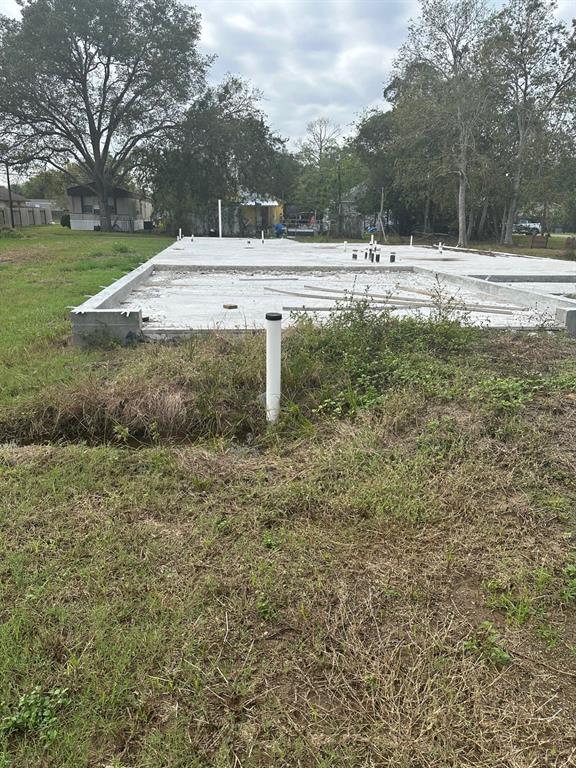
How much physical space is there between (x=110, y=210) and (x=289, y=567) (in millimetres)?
40247

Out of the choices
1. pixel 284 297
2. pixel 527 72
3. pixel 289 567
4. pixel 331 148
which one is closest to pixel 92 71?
pixel 331 148

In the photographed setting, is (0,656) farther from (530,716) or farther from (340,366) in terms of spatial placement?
(340,366)

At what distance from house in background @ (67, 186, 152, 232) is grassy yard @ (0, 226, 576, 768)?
37.0 m

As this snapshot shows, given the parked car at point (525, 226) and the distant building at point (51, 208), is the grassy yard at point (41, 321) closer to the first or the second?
the parked car at point (525, 226)

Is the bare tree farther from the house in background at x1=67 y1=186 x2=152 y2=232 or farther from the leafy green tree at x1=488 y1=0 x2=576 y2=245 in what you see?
the house in background at x1=67 y1=186 x2=152 y2=232

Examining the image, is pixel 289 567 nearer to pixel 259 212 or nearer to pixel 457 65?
pixel 457 65

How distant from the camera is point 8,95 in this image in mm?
27750

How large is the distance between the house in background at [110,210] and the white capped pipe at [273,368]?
36985mm

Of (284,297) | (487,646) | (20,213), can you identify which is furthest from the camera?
(20,213)

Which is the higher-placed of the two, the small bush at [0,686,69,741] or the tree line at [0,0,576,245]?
the tree line at [0,0,576,245]

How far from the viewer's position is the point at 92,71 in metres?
29.8

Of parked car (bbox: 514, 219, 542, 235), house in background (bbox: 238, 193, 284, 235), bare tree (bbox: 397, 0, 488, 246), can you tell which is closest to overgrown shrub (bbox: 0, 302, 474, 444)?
bare tree (bbox: 397, 0, 488, 246)

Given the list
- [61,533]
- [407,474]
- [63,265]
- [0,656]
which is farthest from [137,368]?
[63,265]

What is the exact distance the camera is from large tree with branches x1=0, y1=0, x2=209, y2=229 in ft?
90.1
